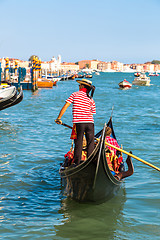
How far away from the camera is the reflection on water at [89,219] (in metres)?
3.90

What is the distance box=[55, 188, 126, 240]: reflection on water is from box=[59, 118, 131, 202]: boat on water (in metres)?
0.14

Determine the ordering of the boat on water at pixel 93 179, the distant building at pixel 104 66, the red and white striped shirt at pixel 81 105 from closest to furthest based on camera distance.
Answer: the boat on water at pixel 93 179
the red and white striped shirt at pixel 81 105
the distant building at pixel 104 66

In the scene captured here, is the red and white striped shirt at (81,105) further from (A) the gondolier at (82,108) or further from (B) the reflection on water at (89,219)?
(B) the reflection on water at (89,219)

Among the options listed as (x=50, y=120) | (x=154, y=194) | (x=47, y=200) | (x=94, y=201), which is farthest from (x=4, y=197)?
(x=50, y=120)

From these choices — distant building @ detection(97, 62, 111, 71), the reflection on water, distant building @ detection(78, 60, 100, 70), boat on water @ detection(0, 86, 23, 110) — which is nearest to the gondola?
the reflection on water

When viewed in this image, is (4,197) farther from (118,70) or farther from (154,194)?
(118,70)

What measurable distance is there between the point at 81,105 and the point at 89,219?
1.23 meters

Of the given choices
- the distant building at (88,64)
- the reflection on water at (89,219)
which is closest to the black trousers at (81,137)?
the reflection on water at (89,219)

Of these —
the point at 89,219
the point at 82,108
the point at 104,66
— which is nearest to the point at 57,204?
the point at 89,219

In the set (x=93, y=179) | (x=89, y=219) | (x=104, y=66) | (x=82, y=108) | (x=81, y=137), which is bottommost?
(x=89, y=219)

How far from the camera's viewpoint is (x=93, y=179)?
4.00m

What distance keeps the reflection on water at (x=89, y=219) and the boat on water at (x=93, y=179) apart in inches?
5.7

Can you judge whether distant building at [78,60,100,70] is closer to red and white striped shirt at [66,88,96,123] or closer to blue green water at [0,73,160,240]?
blue green water at [0,73,160,240]

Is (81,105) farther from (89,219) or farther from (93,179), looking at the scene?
(89,219)
